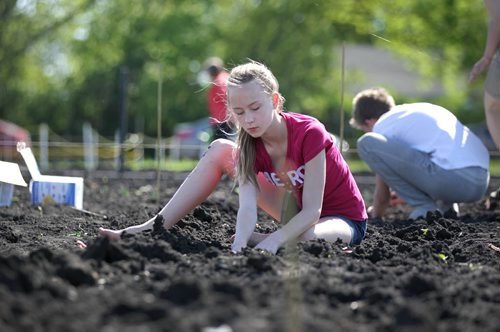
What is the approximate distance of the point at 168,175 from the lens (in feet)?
36.6

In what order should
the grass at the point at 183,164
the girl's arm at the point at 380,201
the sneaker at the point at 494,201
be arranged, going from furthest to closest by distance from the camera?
the grass at the point at 183,164 < the sneaker at the point at 494,201 < the girl's arm at the point at 380,201

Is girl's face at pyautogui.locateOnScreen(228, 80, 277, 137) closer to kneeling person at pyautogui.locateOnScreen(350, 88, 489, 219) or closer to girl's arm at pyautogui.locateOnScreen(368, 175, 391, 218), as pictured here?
kneeling person at pyautogui.locateOnScreen(350, 88, 489, 219)

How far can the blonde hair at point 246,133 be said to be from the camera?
4039mm

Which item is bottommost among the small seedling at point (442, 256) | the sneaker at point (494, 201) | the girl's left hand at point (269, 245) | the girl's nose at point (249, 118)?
the sneaker at point (494, 201)

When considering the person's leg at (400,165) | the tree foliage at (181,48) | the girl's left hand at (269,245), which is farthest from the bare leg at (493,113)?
the tree foliage at (181,48)

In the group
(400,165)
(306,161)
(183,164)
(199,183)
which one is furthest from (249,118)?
(183,164)

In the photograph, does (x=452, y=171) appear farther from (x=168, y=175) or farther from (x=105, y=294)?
(x=168, y=175)

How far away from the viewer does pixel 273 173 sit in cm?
431

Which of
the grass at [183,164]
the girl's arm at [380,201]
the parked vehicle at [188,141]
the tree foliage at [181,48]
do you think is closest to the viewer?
the girl's arm at [380,201]

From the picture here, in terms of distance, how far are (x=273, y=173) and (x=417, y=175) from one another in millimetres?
1936

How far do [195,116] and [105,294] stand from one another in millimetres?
21695

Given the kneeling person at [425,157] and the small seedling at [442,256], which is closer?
the small seedling at [442,256]

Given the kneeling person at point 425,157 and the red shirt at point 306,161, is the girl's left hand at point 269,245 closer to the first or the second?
the red shirt at point 306,161

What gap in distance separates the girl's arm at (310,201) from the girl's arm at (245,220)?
0.15 meters
